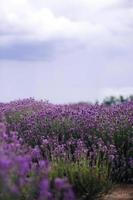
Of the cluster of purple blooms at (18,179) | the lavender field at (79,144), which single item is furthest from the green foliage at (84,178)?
the cluster of purple blooms at (18,179)

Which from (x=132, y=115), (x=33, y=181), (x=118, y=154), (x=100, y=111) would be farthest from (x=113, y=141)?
(x=33, y=181)

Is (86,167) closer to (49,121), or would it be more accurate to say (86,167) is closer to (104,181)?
(104,181)

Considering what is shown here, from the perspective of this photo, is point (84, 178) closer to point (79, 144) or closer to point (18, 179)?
point (79, 144)

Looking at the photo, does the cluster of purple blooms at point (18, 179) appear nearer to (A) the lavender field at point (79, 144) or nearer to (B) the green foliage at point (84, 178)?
(A) the lavender field at point (79, 144)

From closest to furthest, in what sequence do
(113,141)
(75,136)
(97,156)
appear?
(97,156) < (113,141) < (75,136)

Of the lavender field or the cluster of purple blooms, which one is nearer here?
the cluster of purple blooms

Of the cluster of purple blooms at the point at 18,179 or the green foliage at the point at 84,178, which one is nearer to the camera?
the cluster of purple blooms at the point at 18,179

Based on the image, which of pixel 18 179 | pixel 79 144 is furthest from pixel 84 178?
pixel 18 179

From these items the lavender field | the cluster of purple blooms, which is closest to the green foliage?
the lavender field

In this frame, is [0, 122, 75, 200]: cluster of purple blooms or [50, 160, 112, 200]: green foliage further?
[50, 160, 112, 200]: green foliage

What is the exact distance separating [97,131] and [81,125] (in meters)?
0.34

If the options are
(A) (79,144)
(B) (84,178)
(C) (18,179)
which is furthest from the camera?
(A) (79,144)

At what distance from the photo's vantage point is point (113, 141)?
7473 millimetres

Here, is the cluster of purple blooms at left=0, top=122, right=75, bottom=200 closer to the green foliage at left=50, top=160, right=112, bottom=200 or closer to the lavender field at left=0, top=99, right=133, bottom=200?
the lavender field at left=0, top=99, right=133, bottom=200
